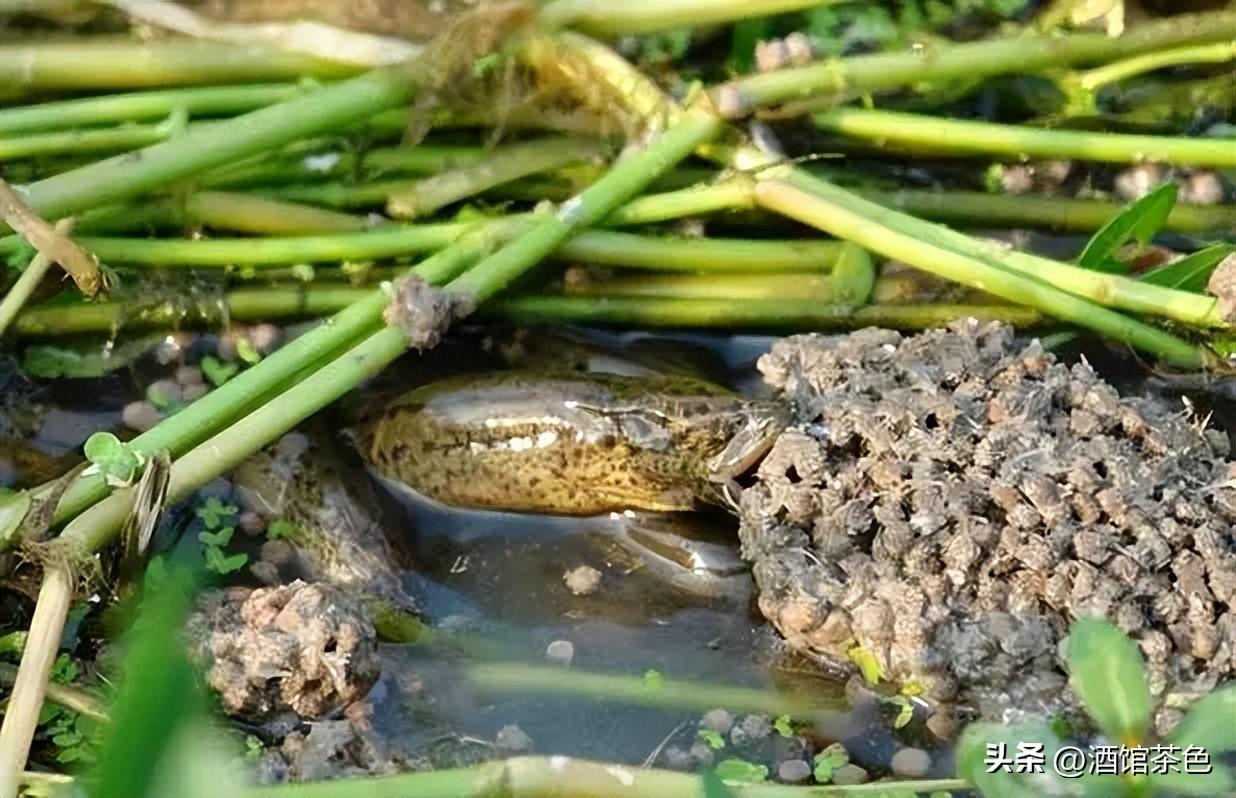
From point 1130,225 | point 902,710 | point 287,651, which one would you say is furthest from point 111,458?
point 1130,225

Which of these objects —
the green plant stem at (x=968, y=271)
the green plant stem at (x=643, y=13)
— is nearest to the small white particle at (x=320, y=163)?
the green plant stem at (x=643, y=13)

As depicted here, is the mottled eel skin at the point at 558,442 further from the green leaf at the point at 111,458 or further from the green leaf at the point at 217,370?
the green leaf at the point at 111,458

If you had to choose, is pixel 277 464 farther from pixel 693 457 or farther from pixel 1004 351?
pixel 1004 351

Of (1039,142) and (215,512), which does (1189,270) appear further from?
(215,512)

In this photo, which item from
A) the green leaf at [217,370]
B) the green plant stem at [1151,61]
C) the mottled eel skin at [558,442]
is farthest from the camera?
the green plant stem at [1151,61]

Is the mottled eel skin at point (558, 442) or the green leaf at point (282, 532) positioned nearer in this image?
the green leaf at point (282, 532)

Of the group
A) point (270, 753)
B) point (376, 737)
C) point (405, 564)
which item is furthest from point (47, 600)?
point (405, 564)

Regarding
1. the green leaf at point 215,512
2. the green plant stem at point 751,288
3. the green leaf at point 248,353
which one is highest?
the green plant stem at point 751,288

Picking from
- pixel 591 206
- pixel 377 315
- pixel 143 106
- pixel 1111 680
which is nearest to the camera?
pixel 1111 680
